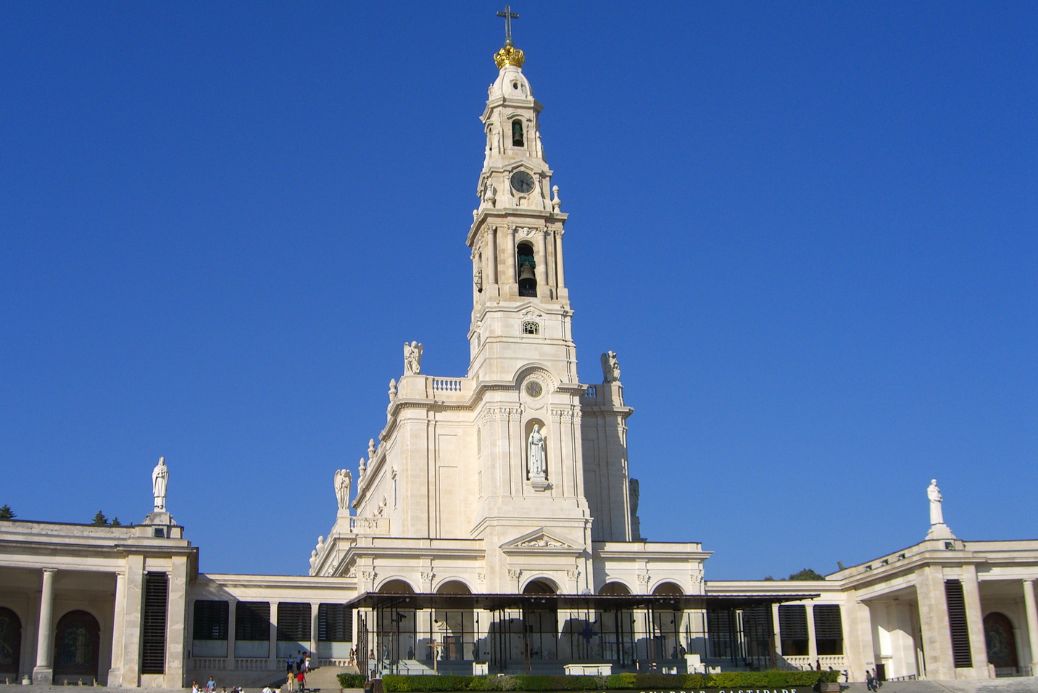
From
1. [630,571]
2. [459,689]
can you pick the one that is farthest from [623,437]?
[459,689]

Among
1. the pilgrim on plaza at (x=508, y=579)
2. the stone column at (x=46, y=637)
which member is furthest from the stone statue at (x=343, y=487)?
the stone column at (x=46, y=637)

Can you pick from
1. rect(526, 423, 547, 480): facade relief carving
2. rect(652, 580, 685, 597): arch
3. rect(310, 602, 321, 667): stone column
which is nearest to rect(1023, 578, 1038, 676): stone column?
rect(652, 580, 685, 597): arch

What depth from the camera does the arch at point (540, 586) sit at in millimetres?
67312

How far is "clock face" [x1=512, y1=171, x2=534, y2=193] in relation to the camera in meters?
77.2

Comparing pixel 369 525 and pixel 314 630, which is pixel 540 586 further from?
pixel 369 525

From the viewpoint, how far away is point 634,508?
77.5 metres

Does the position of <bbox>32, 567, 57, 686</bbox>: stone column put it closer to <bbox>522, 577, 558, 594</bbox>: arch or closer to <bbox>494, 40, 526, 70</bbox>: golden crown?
<bbox>522, 577, 558, 594</bbox>: arch

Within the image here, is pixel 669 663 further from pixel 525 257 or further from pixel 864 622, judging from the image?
pixel 525 257

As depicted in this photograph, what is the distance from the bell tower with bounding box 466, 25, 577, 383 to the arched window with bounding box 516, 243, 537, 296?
6 centimetres

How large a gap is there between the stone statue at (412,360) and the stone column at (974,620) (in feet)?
99.4

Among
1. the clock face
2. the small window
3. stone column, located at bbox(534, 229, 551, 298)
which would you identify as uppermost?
the small window

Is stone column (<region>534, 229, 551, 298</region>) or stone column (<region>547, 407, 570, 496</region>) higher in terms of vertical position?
stone column (<region>534, 229, 551, 298</region>)

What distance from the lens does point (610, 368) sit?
255ft

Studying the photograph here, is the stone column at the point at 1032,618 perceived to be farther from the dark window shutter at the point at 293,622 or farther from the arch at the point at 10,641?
the arch at the point at 10,641
